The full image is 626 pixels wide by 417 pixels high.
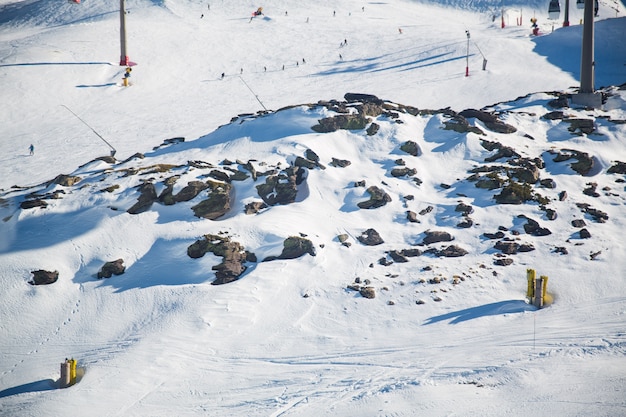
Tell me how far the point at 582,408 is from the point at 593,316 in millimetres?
3957

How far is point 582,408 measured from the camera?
10914 mm

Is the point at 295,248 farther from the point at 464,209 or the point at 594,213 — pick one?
the point at 594,213

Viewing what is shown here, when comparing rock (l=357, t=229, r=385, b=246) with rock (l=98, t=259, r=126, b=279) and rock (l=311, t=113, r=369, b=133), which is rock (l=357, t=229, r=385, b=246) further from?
rock (l=98, t=259, r=126, b=279)

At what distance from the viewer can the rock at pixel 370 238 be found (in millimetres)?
18172

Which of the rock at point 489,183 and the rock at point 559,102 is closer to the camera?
the rock at point 489,183

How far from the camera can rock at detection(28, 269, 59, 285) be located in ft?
53.1

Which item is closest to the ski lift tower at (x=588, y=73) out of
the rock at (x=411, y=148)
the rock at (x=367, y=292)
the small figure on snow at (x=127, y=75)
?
the rock at (x=411, y=148)

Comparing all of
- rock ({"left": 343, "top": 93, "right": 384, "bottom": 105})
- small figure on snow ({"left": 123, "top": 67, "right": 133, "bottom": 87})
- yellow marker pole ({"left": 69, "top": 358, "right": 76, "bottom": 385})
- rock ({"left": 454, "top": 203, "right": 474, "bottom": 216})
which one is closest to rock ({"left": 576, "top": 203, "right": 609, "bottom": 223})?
rock ({"left": 454, "top": 203, "right": 474, "bottom": 216})

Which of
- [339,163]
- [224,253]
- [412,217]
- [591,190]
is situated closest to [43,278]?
[224,253]

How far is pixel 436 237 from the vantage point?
1827 cm

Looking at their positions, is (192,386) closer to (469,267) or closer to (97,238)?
(97,238)

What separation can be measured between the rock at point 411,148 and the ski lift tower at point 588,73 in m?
9.88

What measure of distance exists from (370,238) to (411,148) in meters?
6.21

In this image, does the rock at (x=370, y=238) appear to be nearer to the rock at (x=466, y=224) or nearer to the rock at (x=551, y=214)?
the rock at (x=466, y=224)
